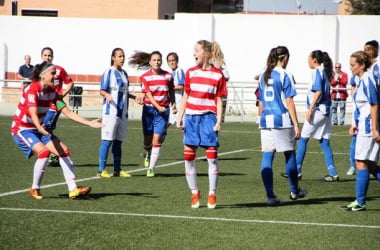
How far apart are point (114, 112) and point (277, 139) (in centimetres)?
415

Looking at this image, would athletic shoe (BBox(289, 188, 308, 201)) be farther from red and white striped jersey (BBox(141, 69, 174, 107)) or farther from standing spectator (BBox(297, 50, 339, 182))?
red and white striped jersey (BBox(141, 69, 174, 107))

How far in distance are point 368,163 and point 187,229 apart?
9.06ft

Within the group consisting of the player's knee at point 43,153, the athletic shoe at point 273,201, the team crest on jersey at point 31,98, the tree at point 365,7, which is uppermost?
the tree at point 365,7

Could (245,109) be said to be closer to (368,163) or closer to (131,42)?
(131,42)

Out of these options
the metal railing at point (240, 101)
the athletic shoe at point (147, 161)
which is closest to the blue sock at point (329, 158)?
the athletic shoe at point (147, 161)

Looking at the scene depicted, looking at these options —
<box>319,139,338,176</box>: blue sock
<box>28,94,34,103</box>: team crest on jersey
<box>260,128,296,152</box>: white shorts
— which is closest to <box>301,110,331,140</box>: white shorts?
<box>319,139,338,176</box>: blue sock

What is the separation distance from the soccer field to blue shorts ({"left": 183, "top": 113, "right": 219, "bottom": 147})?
764 millimetres

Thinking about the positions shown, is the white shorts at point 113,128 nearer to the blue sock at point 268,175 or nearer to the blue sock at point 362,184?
the blue sock at point 268,175

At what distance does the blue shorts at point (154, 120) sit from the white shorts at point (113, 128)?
0.75 metres

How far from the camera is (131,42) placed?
39.8 m

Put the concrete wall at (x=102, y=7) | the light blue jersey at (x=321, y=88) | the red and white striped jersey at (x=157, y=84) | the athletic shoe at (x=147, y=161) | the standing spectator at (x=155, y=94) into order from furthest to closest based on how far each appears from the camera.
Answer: the concrete wall at (x=102, y=7), the athletic shoe at (x=147, y=161), the red and white striped jersey at (x=157, y=84), the standing spectator at (x=155, y=94), the light blue jersey at (x=321, y=88)

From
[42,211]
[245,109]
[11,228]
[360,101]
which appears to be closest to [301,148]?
[360,101]

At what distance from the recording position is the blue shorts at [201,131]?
39.2ft

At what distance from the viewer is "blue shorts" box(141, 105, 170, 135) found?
16672 millimetres
